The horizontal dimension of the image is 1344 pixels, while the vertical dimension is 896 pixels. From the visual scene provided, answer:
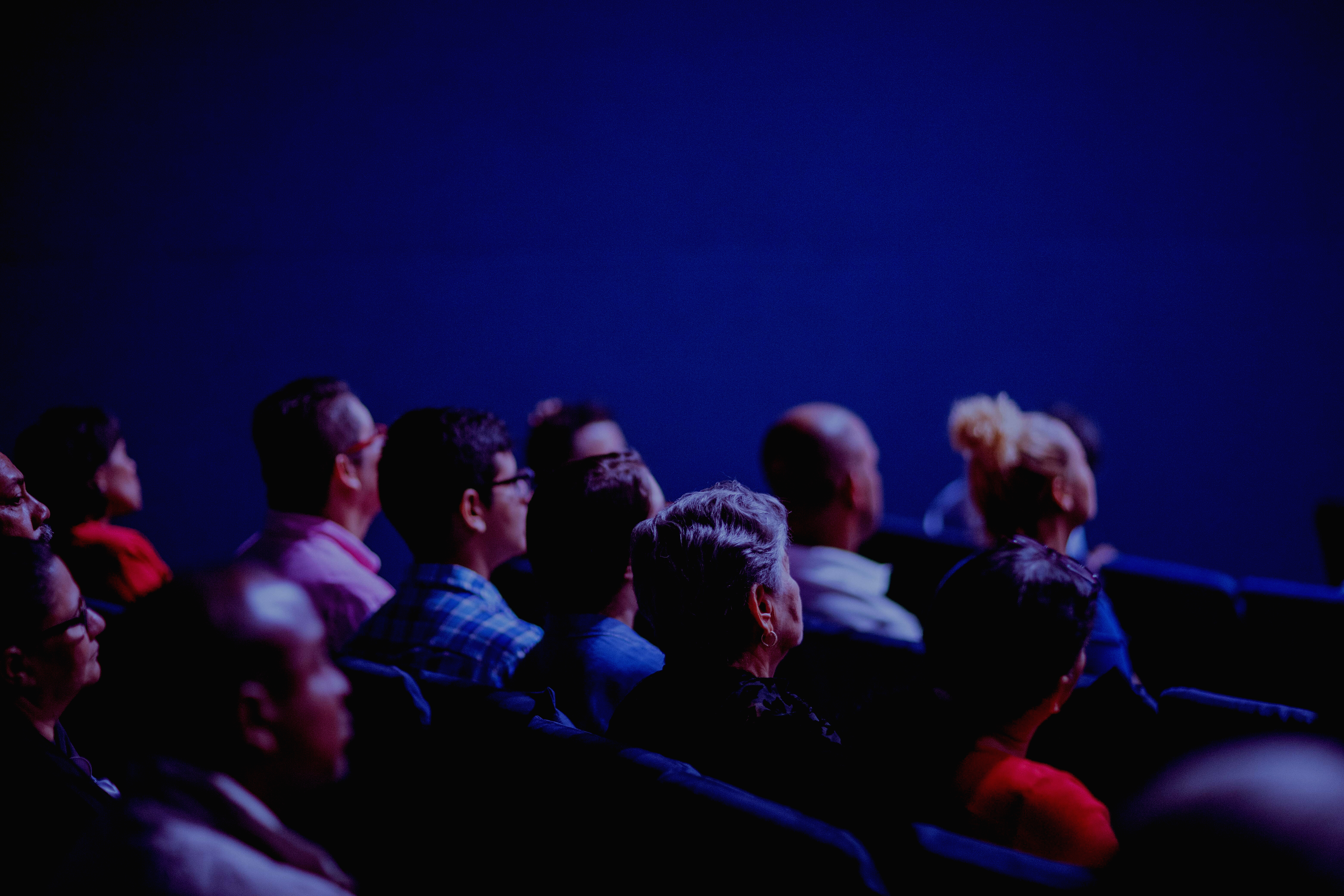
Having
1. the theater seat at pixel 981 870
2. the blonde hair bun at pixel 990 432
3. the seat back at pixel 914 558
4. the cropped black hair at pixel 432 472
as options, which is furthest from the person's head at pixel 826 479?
the theater seat at pixel 981 870

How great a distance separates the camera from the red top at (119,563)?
2713 mm

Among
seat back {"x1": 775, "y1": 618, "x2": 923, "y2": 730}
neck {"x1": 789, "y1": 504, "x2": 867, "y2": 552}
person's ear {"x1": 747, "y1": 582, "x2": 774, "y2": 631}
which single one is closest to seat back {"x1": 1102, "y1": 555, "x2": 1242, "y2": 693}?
neck {"x1": 789, "y1": 504, "x2": 867, "y2": 552}

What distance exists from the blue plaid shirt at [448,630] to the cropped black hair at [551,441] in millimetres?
1169

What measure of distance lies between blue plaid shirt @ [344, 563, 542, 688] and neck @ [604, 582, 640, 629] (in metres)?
0.19

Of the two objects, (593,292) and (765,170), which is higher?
(765,170)

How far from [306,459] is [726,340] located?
350 centimetres

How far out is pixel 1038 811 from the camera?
1349 millimetres

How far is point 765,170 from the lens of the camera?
19.0ft

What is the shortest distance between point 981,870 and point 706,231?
493cm

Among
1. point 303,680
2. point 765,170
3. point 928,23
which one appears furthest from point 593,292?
point 303,680

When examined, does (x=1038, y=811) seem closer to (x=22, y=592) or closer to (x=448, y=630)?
(x=448, y=630)

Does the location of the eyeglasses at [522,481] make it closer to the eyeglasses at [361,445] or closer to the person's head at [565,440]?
the eyeglasses at [361,445]

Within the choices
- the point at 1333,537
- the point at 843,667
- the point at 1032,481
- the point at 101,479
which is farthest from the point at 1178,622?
the point at 101,479

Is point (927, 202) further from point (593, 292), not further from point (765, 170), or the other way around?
point (593, 292)
